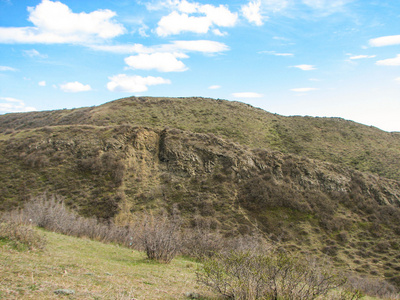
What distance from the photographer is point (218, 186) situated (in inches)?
1094

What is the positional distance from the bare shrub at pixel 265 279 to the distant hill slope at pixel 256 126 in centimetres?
3346

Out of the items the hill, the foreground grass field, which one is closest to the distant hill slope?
the hill

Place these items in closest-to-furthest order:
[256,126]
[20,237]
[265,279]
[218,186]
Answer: [265,279] → [20,237] → [218,186] → [256,126]

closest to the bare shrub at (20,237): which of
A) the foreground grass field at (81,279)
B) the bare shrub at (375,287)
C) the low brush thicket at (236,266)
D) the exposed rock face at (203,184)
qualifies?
the low brush thicket at (236,266)

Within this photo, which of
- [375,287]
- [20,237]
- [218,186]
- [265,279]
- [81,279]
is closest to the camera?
[265,279]

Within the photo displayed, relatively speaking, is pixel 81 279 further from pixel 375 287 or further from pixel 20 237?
pixel 375 287

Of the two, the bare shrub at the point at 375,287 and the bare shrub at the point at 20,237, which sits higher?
the bare shrub at the point at 20,237

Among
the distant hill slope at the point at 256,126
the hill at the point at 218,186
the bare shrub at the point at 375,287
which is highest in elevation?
the distant hill slope at the point at 256,126

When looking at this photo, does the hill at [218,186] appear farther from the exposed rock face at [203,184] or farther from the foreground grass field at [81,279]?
the foreground grass field at [81,279]

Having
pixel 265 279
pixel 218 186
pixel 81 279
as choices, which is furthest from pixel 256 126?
pixel 81 279

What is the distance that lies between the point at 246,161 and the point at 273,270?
85.5ft

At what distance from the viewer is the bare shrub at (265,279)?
482cm

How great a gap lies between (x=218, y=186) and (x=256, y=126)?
25664 mm

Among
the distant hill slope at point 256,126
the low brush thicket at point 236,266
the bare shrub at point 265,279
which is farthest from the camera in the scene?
the distant hill slope at point 256,126
